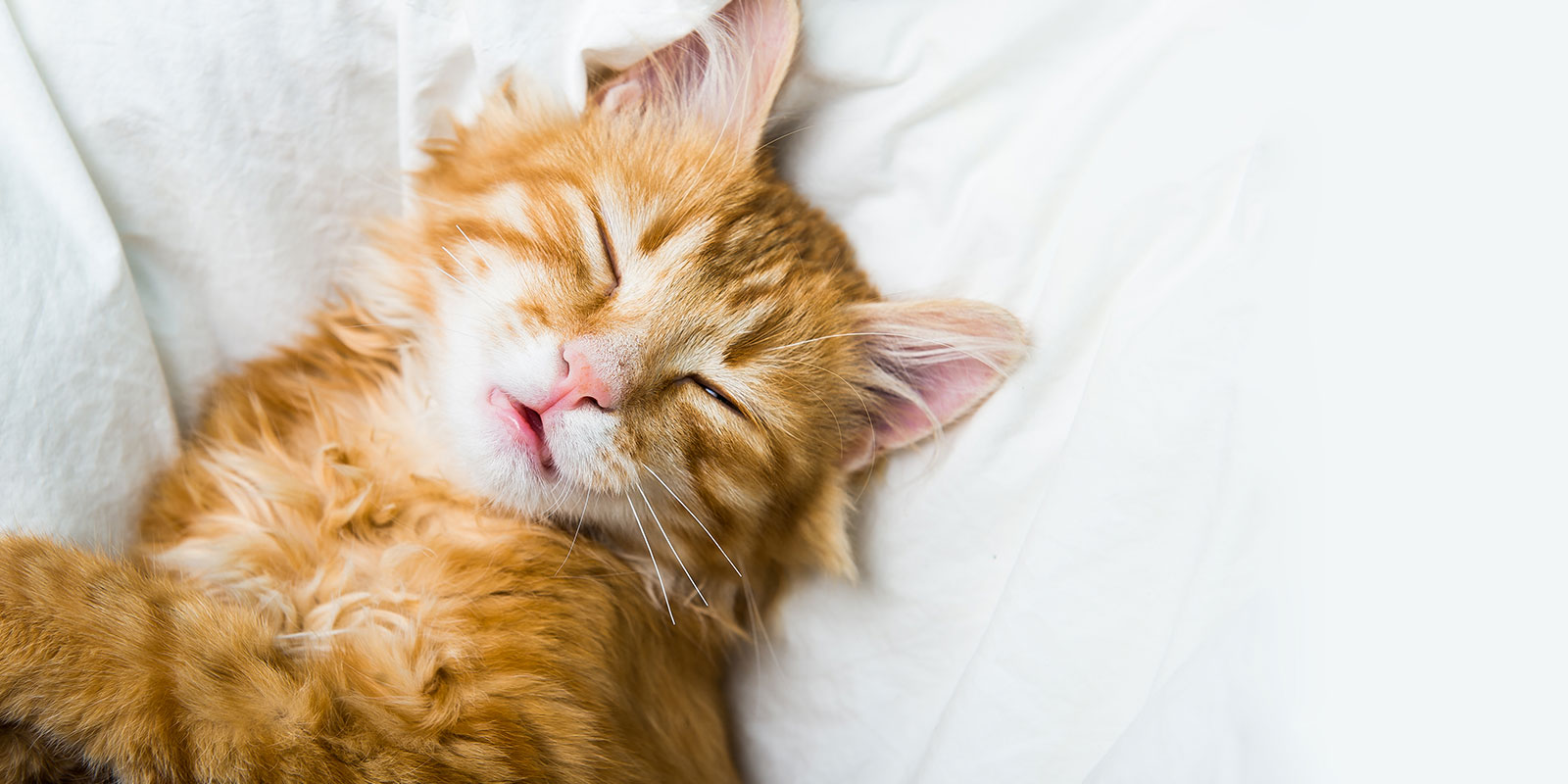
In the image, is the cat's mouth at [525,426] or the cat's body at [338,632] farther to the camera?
the cat's mouth at [525,426]

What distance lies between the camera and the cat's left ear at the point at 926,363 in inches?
50.2

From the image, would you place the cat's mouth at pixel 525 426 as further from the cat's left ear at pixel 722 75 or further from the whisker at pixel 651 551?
the cat's left ear at pixel 722 75

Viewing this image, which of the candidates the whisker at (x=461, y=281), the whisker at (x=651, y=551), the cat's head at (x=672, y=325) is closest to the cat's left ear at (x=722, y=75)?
the cat's head at (x=672, y=325)

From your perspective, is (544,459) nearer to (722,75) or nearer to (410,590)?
(410,590)

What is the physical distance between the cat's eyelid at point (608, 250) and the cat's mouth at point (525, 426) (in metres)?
0.22

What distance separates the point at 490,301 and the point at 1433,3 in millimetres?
1216

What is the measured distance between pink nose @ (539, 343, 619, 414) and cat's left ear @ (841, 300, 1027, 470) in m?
0.44

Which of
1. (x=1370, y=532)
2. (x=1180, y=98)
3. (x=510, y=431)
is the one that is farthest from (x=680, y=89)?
(x=1370, y=532)

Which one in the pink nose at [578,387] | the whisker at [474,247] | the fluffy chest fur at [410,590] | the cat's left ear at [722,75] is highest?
the cat's left ear at [722,75]

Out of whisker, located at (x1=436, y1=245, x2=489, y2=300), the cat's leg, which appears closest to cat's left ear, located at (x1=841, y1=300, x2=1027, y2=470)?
whisker, located at (x1=436, y1=245, x2=489, y2=300)

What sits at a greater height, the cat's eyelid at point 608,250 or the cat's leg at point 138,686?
the cat's eyelid at point 608,250

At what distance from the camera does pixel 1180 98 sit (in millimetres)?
1163

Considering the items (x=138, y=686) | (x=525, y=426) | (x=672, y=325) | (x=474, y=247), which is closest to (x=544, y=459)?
(x=525, y=426)

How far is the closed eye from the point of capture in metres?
1.27
